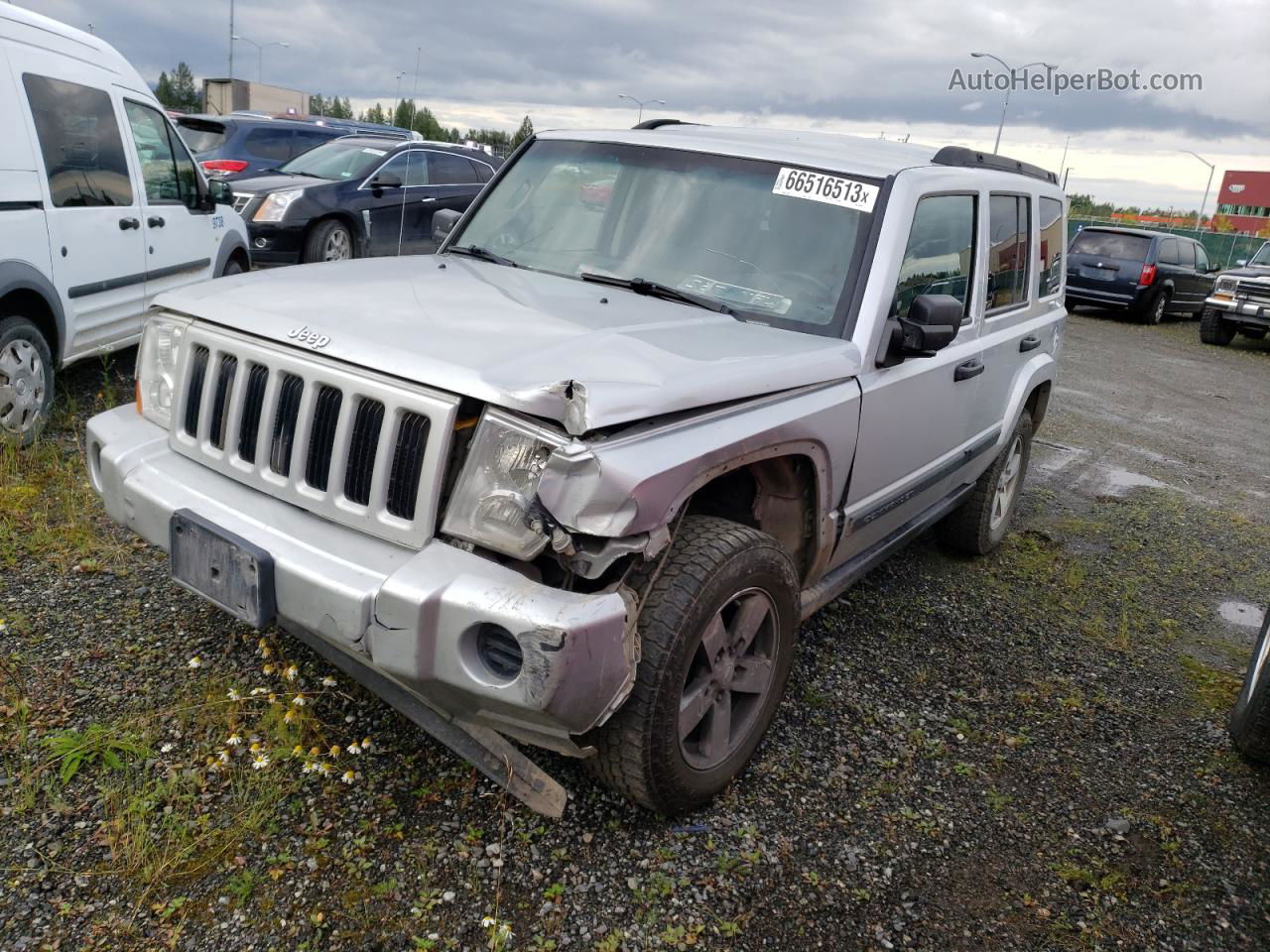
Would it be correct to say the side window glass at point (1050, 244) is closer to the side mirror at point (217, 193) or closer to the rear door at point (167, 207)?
the rear door at point (167, 207)

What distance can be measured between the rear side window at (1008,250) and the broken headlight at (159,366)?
127 inches

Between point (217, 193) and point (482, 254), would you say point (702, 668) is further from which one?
point (217, 193)

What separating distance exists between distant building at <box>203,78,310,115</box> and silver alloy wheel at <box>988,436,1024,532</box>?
50155 mm

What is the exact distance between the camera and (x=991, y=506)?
501 cm

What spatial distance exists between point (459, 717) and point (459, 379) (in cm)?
83

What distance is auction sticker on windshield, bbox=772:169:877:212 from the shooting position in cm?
342

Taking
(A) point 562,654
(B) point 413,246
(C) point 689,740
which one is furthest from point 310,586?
(B) point 413,246

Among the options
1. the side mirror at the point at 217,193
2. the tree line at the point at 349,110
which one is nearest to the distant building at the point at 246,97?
the tree line at the point at 349,110

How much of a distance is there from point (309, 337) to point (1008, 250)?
10.7 feet

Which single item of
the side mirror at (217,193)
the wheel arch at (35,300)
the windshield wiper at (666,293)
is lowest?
the wheel arch at (35,300)

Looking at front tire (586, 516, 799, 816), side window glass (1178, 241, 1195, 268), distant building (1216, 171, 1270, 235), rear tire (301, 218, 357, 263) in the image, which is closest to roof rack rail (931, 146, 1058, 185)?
front tire (586, 516, 799, 816)

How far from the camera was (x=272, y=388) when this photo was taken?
8.57ft

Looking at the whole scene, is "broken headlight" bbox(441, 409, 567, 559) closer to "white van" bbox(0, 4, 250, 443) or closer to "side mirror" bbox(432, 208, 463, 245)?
"side mirror" bbox(432, 208, 463, 245)

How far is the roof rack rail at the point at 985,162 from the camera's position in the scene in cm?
402
